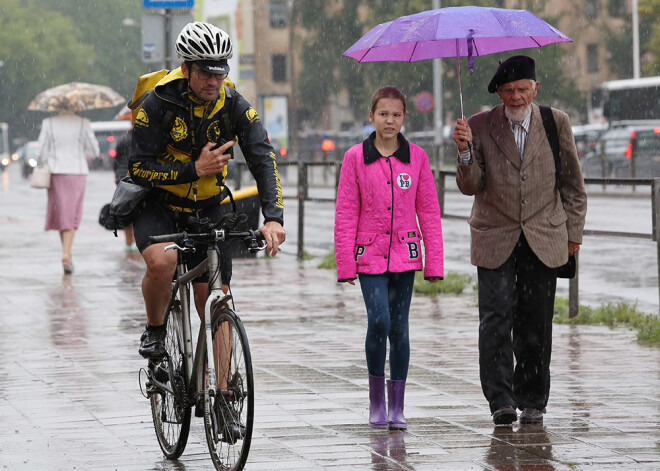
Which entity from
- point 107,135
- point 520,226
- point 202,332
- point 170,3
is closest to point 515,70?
point 520,226

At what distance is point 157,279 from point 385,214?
127 cm

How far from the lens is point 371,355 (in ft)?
22.0

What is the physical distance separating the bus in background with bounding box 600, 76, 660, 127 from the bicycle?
41.9 m

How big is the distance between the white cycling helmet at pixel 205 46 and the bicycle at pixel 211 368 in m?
0.71

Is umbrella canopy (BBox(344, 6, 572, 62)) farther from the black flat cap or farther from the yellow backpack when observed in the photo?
the yellow backpack

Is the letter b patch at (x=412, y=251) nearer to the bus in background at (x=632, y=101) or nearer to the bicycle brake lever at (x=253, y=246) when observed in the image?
the bicycle brake lever at (x=253, y=246)

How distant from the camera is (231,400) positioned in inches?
211

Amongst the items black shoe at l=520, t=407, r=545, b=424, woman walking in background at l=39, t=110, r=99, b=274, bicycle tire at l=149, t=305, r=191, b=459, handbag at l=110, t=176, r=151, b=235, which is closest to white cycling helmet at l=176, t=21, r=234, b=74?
handbag at l=110, t=176, r=151, b=235

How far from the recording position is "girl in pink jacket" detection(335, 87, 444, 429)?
260 inches

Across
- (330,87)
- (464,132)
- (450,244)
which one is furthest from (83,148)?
(330,87)

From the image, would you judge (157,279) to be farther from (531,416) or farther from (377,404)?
(531,416)

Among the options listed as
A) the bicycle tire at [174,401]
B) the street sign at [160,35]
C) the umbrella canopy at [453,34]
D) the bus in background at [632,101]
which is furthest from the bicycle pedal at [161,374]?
the bus in background at [632,101]

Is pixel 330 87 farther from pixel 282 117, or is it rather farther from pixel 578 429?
pixel 578 429

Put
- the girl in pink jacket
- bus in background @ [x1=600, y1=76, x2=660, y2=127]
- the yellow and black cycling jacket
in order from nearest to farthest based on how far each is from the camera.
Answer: the yellow and black cycling jacket, the girl in pink jacket, bus in background @ [x1=600, y1=76, x2=660, y2=127]
